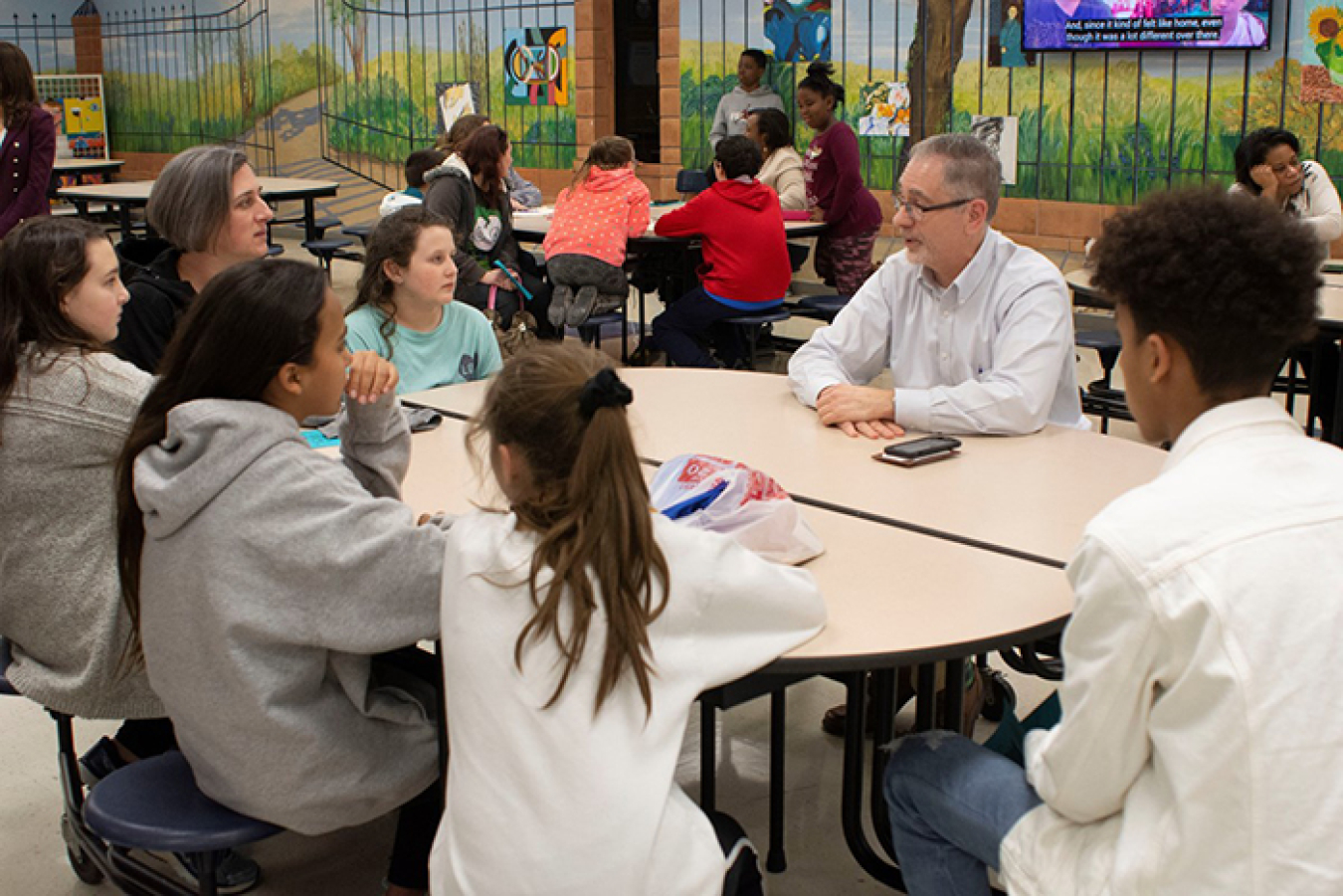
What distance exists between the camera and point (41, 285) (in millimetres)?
2408

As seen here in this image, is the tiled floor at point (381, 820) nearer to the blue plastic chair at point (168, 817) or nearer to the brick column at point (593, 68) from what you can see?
the blue plastic chair at point (168, 817)

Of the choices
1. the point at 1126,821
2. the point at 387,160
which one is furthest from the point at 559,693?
the point at 387,160

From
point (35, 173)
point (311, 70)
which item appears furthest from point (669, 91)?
point (35, 173)

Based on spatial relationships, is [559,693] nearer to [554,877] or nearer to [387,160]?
[554,877]

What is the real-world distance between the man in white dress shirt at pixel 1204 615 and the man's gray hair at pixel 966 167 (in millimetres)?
1393

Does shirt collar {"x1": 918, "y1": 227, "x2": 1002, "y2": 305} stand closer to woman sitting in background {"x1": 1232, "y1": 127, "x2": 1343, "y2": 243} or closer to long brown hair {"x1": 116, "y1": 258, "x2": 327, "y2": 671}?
long brown hair {"x1": 116, "y1": 258, "x2": 327, "y2": 671}

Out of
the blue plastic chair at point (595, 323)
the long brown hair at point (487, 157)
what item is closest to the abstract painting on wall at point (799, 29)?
the blue plastic chair at point (595, 323)

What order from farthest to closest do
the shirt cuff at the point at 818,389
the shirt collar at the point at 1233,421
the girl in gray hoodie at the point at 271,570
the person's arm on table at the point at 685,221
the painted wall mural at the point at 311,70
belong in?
the painted wall mural at the point at 311,70 → the person's arm on table at the point at 685,221 → the shirt cuff at the point at 818,389 → the girl in gray hoodie at the point at 271,570 → the shirt collar at the point at 1233,421

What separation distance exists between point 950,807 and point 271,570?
0.94 m

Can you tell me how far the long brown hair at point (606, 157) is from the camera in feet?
20.9

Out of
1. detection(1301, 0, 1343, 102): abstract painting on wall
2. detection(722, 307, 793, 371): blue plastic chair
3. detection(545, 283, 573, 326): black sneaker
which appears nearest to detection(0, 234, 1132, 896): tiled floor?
detection(722, 307, 793, 371): blue plastic chair

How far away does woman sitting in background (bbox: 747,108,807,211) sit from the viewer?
23.6ft

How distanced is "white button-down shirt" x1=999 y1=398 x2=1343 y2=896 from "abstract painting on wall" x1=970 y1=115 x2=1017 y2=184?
8320 mm

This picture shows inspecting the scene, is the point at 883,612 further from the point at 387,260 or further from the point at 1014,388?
the point at 387,260
